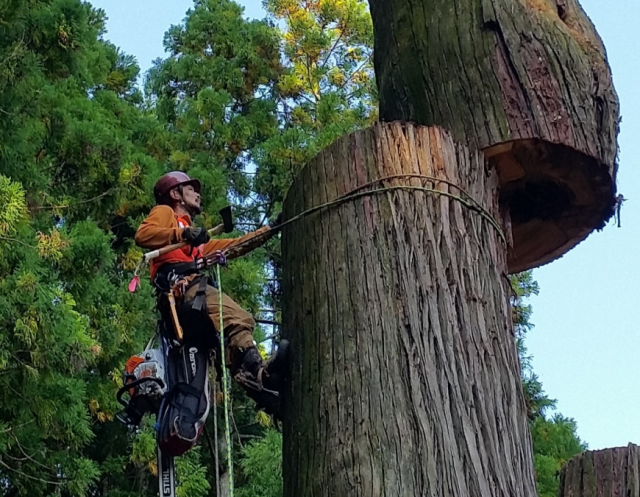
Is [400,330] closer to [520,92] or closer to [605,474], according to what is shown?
[605,474]

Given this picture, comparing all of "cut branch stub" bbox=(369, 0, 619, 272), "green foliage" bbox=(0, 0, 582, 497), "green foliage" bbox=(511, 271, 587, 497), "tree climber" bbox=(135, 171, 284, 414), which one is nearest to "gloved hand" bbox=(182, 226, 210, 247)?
"tree climber" bbox=(135, 171, 284, 414)

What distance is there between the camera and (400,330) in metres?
3.03

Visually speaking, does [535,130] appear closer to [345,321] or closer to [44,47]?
[345,321]

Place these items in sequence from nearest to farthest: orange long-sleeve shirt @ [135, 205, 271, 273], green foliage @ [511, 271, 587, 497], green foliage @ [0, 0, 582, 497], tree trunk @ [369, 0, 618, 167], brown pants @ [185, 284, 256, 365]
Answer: tree trunk @ [369, 0, 618, 167] < brown pants @ [185, 284, 256, 365] < orange long-sleeve shirt @ [135, 205, 271, 273] < green foliage @ [0, 0, 582, 497] < green foliage @ [511, 271, 587, 497]

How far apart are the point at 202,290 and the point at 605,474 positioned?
90.2 inches

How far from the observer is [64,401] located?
8.64m

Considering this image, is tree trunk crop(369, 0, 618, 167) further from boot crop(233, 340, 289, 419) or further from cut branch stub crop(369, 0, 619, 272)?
boot crop(233, 340, 289, 419)

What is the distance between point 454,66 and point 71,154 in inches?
299

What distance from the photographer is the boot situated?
3.32 meters

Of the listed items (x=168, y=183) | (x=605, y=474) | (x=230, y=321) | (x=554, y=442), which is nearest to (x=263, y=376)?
(x=230, y=321)

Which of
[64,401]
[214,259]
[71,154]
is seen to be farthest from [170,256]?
[71,154]

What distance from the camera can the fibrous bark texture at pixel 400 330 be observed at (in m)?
2.83

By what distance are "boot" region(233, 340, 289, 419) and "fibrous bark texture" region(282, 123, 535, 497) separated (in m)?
0.09

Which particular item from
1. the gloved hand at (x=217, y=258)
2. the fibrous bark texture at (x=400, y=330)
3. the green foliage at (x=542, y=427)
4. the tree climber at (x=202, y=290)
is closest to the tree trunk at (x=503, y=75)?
the fibrous bark texture at (x=400, y=330)
